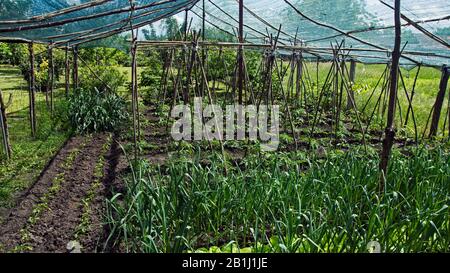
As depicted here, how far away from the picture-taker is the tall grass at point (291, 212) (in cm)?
251

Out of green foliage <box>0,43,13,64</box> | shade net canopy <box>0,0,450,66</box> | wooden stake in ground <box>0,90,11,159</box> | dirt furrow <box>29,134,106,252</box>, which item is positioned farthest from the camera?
green foliage <box>0,43,13,64</box>

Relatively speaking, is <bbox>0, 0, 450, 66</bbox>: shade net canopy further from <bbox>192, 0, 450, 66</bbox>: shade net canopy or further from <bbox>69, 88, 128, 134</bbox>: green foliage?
<bbox>69, 88, 128, 134</bbox>: green foliage

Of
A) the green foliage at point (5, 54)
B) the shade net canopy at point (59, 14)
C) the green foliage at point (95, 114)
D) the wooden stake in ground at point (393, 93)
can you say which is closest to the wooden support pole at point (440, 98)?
the wooden stake in ground at point (393, 93)

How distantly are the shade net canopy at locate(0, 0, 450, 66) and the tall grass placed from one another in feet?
4.07

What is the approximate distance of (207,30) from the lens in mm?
11133

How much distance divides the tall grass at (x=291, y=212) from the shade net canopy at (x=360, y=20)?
88.3 inches

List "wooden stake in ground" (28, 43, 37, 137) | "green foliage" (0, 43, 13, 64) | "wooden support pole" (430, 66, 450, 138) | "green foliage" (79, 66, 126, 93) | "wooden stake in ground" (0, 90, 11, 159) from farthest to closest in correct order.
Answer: "green foliage" (0, 43, 13, 64), "green foliage" (79, 66, 126, 93), "wooden support pole" (430, 66, 450, 138), "wooden stake in ground" (28, 43, 37, 137), "wooden stake in ground" (0, 90, 11, 159)

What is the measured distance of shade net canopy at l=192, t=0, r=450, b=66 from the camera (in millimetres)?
5277

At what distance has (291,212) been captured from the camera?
8.36 feet

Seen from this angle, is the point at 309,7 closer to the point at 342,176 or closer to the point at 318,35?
the point at 318,35

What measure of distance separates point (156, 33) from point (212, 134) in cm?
388

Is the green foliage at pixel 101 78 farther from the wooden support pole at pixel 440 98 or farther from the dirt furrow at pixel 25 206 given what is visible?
the wooden support pole at pixel 440 98

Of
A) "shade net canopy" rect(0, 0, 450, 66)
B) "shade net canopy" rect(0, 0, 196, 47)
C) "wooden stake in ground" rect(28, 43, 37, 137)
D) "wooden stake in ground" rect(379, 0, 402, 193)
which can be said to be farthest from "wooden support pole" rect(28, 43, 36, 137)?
"wooden stake in ground" rect(379, 0, 402, 193)
